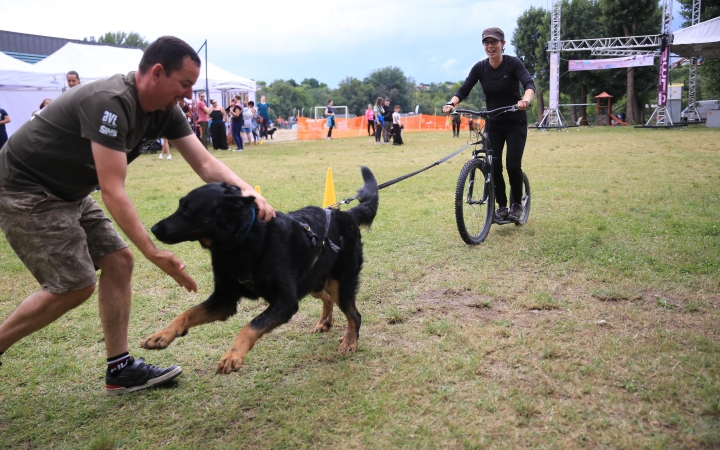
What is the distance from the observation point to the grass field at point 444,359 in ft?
9.09

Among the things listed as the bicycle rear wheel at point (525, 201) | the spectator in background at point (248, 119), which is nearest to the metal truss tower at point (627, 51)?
the spectator in background at point (248, 119)

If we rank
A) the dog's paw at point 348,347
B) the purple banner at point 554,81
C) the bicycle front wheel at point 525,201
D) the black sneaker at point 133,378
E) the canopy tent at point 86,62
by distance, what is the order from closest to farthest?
the black sneaker at point 133,378, the dog's paw at point 348,347, the bicycle front wheel at point 525,201, the canopy tent at point 86,62, the purple banner at point 554,81

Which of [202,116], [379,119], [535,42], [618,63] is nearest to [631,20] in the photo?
[618,63]

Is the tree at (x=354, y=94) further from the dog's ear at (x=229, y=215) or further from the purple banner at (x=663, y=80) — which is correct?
the dog's ear at (x=229, y=215)

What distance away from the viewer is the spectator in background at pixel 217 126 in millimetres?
21203

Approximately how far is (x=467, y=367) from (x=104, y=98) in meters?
2.56

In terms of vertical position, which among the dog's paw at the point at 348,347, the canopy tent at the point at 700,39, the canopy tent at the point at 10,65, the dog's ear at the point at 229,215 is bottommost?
the dog's paw at the point at 348,347

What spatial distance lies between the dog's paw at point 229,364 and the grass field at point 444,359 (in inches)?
14.9

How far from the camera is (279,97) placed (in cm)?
10562

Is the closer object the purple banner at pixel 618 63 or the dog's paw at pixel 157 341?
the dog's paw at pixel 157 341

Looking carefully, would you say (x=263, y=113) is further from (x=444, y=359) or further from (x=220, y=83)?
(x=444, y=359)

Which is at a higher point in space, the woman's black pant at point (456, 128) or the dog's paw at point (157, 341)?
the woman's black pant at point (456, 128)

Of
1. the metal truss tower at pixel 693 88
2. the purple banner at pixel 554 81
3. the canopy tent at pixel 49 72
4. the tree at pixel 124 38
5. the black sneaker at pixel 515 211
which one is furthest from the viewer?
the tree at pixel 124 38

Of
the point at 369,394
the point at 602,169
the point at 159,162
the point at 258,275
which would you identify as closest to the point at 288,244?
the point at 258,275
